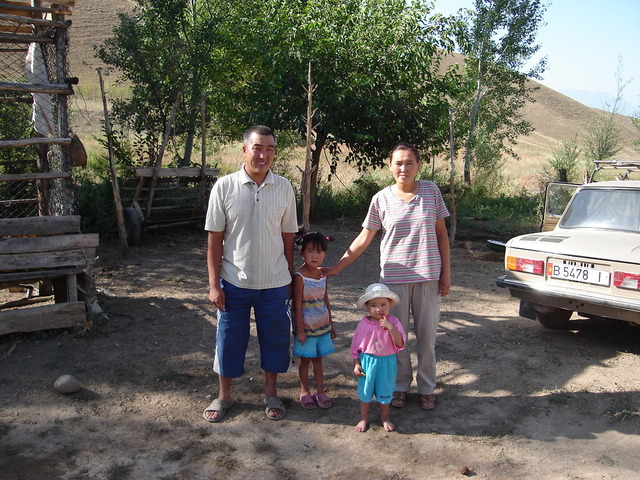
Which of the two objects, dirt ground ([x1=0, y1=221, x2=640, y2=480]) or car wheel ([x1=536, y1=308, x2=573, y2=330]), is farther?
A: car wheel ([x1=536, y1=308, x2=573, y2=330])

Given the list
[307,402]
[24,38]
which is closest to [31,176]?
[24,38]

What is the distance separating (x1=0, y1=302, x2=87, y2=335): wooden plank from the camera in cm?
486

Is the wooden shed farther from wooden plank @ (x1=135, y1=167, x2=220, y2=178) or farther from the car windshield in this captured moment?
the car windshield

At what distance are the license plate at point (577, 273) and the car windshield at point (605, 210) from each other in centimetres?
89

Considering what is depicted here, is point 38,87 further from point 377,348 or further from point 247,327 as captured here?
point 377,348

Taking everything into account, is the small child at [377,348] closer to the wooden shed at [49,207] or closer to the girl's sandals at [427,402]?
the girl's sandals at [427,402]

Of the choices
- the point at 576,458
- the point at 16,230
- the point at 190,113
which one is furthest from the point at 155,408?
the point at 190,113

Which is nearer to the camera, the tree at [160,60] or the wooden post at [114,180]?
the wooden post at [114,180]

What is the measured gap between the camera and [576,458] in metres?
3.41

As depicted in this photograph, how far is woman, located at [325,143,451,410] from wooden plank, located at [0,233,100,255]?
104 inches

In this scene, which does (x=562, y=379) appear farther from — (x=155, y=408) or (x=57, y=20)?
(x=57, y=20)

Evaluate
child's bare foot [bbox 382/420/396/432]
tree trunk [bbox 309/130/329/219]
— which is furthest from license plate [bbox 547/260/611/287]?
tree trunk [bbox 309/130/329/219]

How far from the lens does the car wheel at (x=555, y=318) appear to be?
228 inches

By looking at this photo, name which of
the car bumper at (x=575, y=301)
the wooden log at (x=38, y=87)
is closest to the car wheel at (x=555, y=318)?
the car bumper at (x=575, y=301)
